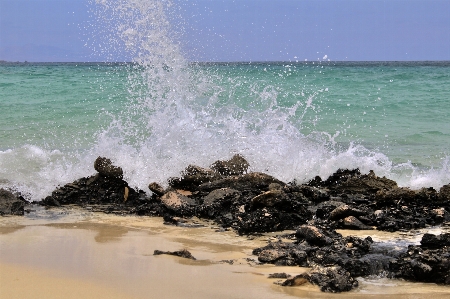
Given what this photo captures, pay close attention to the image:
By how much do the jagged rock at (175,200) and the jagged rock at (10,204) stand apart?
4.86 feet

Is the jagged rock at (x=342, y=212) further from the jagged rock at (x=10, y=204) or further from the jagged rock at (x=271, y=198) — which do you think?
the jagged rock at (x=10, y=204)

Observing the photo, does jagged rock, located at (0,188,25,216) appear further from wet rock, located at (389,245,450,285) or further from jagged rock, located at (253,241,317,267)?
wet rock, located at (389,245,450,285)

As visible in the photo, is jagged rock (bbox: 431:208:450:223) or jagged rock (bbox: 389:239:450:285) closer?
jagged rock (bbox: 389:239:450:285)

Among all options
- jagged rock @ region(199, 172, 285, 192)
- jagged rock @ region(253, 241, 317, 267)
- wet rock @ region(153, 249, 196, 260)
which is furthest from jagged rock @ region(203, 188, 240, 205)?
jagged rock @ region(253, 241, 317, 267)

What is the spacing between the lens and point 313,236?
4.91 meters

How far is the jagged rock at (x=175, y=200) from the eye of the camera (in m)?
6.40

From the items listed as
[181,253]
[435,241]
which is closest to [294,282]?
[181,253]

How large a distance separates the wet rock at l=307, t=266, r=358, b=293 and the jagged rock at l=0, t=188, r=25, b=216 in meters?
3.57

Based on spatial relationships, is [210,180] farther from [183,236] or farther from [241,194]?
[183,236]

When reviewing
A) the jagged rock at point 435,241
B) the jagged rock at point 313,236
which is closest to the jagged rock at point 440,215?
the jagged rock at point 435,241

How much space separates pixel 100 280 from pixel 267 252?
49.1 inches

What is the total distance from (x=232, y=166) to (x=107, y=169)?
1.54 m

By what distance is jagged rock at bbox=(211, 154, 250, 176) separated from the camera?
25.6ft

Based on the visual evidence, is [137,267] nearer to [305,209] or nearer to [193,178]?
[305,209]
